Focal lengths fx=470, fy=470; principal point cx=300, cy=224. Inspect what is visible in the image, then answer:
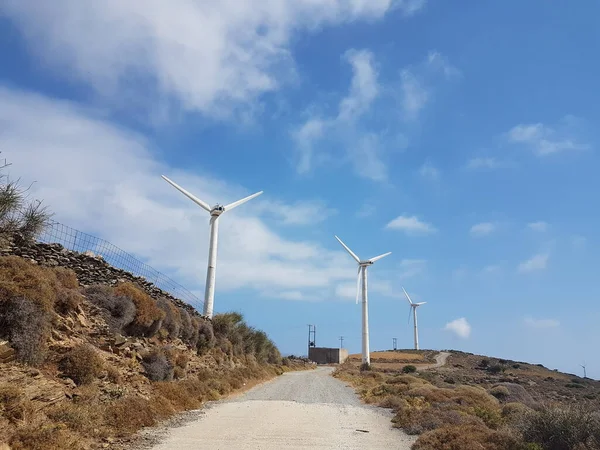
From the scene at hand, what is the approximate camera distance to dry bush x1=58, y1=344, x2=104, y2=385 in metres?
15.7

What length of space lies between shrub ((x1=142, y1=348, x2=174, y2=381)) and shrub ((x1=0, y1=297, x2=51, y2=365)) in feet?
24.2

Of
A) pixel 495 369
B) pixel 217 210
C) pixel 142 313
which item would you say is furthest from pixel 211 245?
pixel 495 369

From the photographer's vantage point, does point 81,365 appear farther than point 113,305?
No

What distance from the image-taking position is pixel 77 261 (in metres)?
22.2

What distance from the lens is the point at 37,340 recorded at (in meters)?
14.5

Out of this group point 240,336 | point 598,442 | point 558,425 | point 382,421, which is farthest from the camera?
point 240,336

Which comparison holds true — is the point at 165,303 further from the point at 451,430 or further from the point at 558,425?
the point at 558,425

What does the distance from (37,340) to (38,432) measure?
180 inches

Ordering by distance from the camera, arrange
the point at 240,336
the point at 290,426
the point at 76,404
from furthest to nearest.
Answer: the point at 240,336
the point at 290,426
the point at 76,404

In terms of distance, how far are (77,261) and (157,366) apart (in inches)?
246

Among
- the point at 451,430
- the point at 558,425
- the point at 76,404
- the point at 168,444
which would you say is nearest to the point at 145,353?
the point at 76,404

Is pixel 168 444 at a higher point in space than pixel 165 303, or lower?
lower

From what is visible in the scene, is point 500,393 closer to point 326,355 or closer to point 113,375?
point 113,375

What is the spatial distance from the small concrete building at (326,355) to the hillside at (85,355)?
98.0 m
